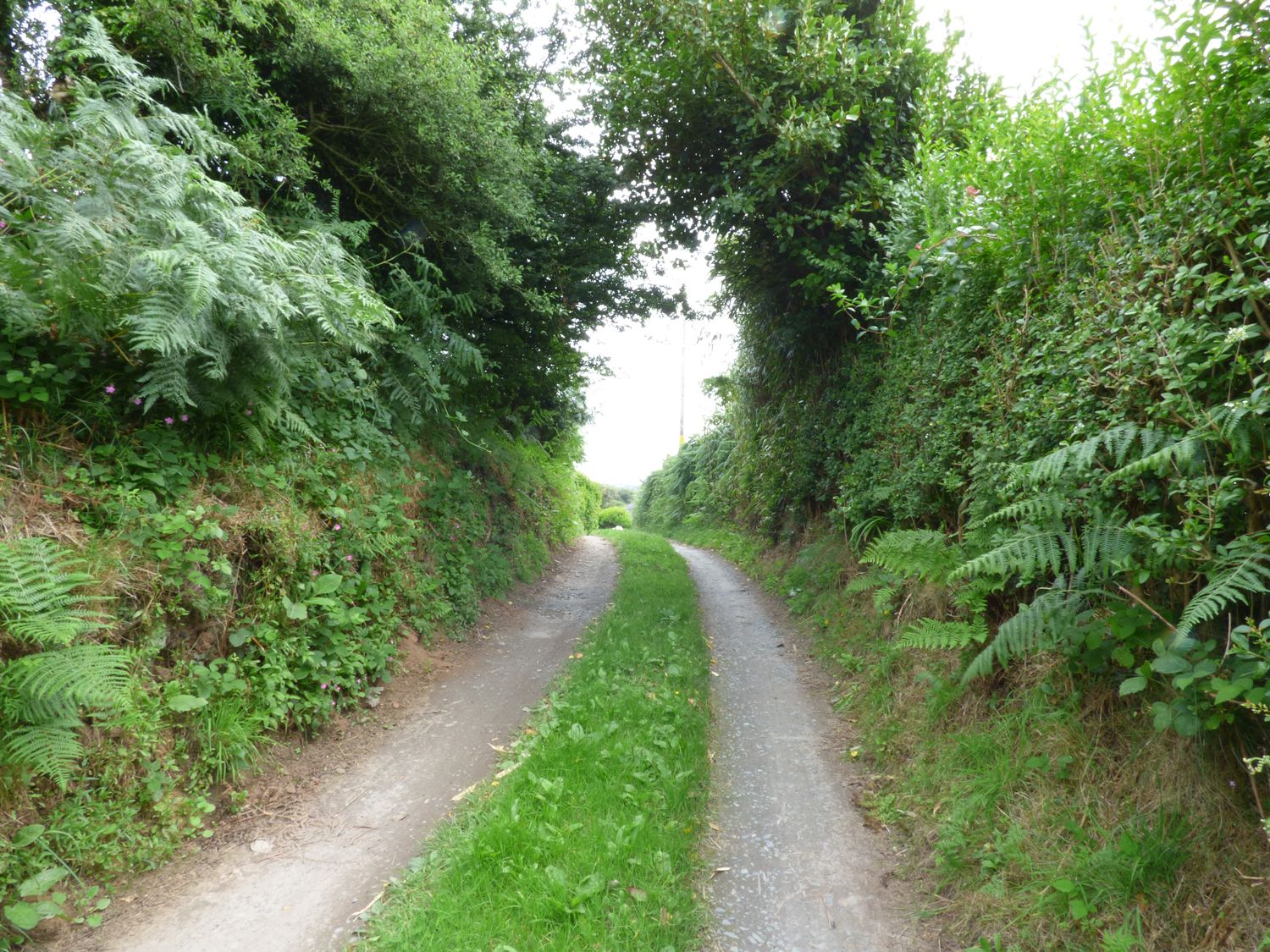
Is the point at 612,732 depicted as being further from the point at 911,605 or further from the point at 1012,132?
the point at 1012,132

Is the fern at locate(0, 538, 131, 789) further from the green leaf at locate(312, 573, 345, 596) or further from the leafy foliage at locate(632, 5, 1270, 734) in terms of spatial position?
the leafy foliage at locate(632, 5, 1270, 734)

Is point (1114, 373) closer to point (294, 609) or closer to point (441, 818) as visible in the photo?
point (441, 818)

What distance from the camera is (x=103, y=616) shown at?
3277 mm

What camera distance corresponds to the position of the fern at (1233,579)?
2229 mm

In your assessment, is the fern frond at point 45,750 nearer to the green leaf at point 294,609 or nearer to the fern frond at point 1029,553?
the green leaf at point 294,609

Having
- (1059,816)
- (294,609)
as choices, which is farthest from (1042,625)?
(294,609)

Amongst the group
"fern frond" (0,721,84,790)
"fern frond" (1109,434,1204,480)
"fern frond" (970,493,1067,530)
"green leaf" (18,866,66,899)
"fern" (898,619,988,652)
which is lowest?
"green leaf" (18,866,66,899)

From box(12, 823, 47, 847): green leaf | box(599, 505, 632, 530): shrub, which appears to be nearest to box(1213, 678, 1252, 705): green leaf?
box(12, 823, 47, 847): green leaf

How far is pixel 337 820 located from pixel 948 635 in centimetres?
435

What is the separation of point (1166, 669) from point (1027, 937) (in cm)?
137

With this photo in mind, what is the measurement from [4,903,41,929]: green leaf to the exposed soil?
215mm

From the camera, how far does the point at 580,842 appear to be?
3.36 metres

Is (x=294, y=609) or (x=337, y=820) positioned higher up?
(x=294, y=609)

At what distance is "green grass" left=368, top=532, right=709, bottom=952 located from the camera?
9.35 feet
